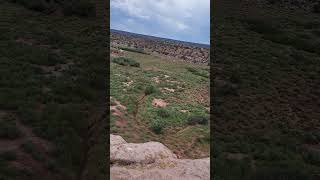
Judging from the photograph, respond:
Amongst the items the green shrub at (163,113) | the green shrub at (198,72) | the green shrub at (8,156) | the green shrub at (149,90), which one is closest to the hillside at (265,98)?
the green shrub at (198,72)

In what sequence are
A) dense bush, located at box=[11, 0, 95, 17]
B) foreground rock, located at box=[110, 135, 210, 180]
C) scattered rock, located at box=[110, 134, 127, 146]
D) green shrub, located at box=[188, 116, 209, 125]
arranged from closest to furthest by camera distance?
foreground rock, located at box=[110, 135, 210, 180]
scattered rock, located at box=[110, 134, 127, 146]
green shrub, located at box=[188, 116, 209, 125]
dense bush, located at box=[11, 0, 95, 17]

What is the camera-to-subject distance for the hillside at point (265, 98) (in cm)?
1588

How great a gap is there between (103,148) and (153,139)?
10.9 feet

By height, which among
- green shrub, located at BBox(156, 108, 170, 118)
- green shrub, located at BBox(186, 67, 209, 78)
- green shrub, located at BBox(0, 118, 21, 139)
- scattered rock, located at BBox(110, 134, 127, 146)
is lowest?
scattered rock, located at BBox(110, 134, 127, 146)

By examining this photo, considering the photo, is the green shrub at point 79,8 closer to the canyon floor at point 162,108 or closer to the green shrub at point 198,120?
the canyon floor at point 162,108

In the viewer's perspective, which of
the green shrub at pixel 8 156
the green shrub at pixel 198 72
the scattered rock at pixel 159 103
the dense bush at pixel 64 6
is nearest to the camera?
the green shrub at pixel 8 156

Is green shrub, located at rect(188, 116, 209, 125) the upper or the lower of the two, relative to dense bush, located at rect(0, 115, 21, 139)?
lower

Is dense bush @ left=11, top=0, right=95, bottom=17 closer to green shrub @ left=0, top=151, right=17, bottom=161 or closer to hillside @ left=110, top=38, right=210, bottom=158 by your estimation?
hillside @ left=110, top=38, right=210, bottom=158

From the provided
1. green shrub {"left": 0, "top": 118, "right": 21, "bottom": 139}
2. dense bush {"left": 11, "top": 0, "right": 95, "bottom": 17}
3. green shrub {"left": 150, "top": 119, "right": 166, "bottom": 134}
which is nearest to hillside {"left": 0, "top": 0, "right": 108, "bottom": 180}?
green shrub {"left": 0, "top": 118, "right": 21, "bottom": 139}

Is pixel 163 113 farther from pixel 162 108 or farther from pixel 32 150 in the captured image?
pixel 32 150

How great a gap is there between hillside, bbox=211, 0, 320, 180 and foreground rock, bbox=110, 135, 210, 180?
0.73 meters


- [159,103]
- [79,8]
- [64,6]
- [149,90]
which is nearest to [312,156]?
[159,103]

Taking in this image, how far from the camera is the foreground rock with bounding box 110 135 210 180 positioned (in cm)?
1422

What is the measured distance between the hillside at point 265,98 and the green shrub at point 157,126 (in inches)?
90.5
